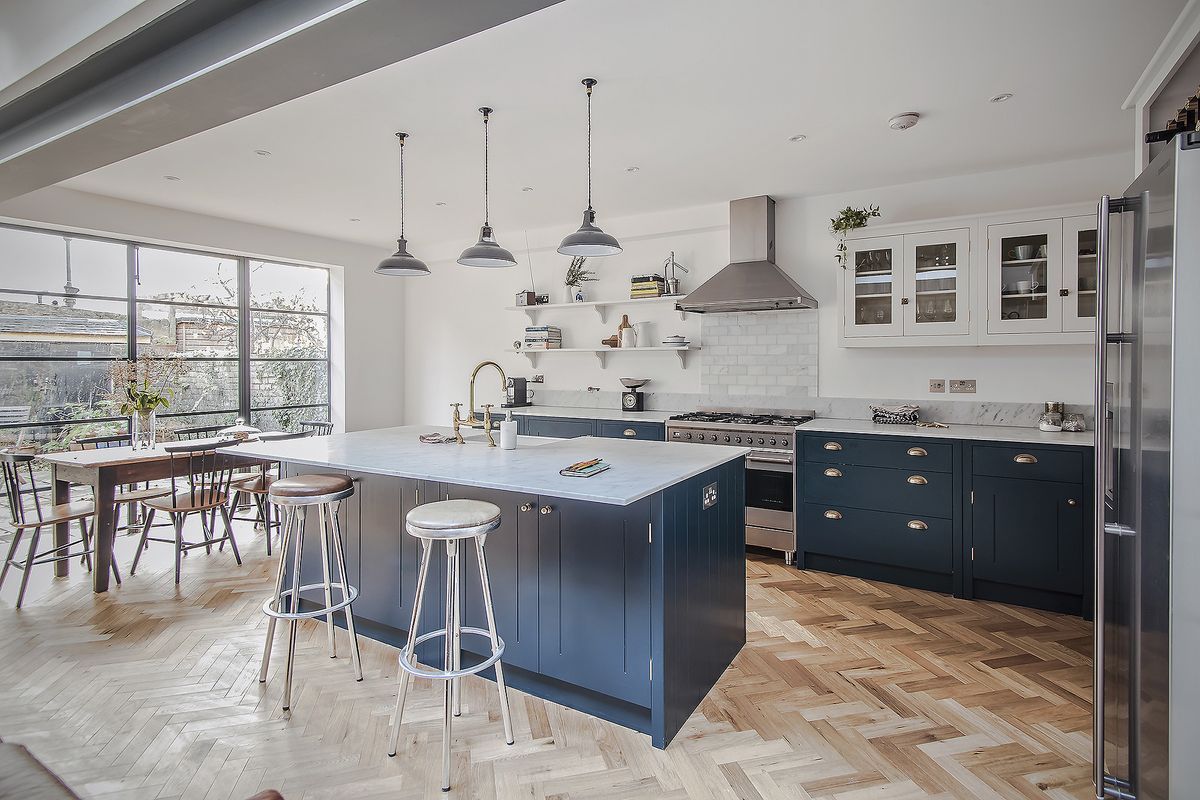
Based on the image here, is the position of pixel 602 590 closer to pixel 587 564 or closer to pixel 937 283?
pixel 587 564

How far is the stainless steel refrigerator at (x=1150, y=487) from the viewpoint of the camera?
1455 mm

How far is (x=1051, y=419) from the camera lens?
3799 mm

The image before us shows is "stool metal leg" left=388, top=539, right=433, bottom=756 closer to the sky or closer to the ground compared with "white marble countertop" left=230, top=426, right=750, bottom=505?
closer to the ground

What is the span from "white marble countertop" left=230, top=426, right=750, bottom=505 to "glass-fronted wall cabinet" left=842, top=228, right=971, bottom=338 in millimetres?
1963

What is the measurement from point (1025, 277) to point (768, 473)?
1941mm

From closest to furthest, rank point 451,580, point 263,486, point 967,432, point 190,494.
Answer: point 451,580
point 967,432
point 190,494
point 263,486

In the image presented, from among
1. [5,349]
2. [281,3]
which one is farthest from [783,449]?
[5,349]

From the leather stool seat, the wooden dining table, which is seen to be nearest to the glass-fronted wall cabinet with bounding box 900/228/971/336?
the leather stool seat

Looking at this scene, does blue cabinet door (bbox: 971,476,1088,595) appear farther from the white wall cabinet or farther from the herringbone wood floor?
the white wall cabinet

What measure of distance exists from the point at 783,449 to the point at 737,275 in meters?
1.35

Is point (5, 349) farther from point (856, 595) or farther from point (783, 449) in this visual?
point (856, 595)

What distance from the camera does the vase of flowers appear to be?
13.6 ft

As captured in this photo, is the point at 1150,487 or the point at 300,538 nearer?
the point at 1150,487

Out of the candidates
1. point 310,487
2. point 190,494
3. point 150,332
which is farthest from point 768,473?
point 150,332
